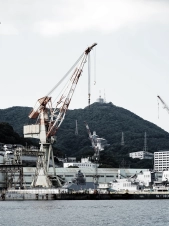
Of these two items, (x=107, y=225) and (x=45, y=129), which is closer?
(x=107, y=225)

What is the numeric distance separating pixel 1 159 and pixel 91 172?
24.7 meters

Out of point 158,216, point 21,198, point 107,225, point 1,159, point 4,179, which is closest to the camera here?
point 107,225

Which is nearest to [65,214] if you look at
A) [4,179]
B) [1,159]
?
Answer: [4,179]

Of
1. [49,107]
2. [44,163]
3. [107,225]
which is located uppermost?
[49,107]

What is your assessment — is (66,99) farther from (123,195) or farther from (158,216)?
(158,216)

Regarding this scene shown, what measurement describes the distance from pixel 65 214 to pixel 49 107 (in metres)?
53.3

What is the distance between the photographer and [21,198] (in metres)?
127

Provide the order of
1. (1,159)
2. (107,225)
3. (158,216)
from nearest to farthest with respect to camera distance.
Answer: (107,225), (158,216), (1,159)

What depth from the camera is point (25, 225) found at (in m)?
67.2

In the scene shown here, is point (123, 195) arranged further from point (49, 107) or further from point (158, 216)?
point (158, 216)

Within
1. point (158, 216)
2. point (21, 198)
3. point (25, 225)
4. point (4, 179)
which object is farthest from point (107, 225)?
point (4, 179)

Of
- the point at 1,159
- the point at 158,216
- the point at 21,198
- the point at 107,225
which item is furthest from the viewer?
the point at 1,159

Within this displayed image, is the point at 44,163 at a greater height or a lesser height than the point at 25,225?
greater

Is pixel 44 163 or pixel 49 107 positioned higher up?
pixel 49 107
